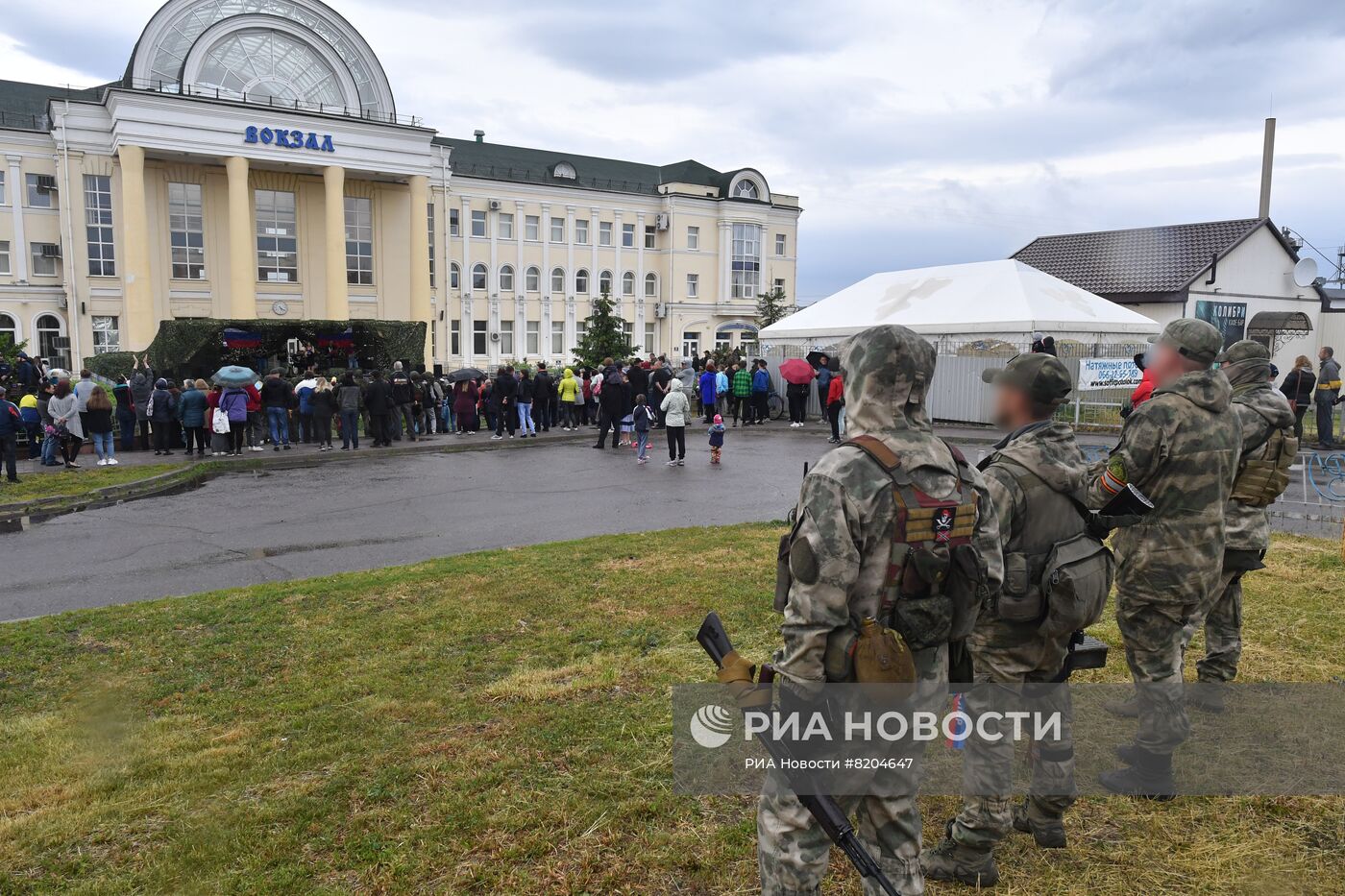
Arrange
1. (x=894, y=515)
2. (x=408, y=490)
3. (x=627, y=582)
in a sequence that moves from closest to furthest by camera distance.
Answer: (x=894, y=515) → (x=627, y=582) → (x=408, y=490)

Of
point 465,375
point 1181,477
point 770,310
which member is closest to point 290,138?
point 465,375

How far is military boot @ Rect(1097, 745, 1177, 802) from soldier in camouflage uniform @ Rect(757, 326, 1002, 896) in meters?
1.85

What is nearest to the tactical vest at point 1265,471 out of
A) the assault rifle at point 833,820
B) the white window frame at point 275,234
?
the assault rifle at point 833,820

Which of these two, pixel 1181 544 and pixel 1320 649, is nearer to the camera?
pixel 1181 544

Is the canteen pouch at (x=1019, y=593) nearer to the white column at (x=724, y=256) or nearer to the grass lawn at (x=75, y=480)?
the grass lawn at (x=75, y=480)

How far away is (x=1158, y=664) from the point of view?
3920 mm

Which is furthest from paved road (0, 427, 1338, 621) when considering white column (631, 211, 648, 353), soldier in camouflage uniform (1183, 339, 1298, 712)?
white column (631, 211, 648, 353)

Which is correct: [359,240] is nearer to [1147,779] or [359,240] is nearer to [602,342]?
[602,342]

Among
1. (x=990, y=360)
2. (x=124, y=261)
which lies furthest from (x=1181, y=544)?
(x=124, y=261)

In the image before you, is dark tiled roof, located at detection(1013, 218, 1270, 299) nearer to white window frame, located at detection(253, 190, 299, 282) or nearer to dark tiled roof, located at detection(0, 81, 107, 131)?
white window frame, located at detection(253, 190, 299, 282)

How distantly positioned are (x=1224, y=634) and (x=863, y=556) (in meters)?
3.64

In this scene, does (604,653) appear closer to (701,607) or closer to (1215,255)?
(701,607)

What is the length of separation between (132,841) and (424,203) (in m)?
40.1

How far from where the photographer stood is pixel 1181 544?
3873mm
